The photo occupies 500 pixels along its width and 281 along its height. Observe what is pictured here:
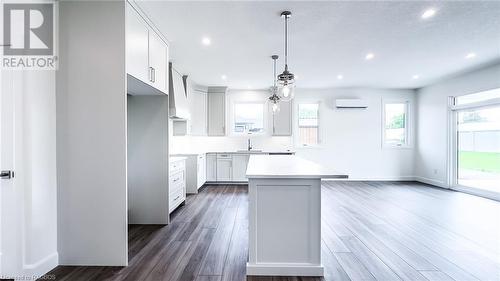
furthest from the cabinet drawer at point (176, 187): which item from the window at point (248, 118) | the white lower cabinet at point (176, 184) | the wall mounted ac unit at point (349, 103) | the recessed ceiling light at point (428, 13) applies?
the wall mounted ac unit at point (349, 103)

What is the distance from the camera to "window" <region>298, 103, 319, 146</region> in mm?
7348

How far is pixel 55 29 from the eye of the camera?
2381 mm

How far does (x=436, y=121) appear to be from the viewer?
6496 millimetres

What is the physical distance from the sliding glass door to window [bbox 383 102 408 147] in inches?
51.8

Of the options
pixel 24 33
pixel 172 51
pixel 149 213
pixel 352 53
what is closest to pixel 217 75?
pixel 172 51

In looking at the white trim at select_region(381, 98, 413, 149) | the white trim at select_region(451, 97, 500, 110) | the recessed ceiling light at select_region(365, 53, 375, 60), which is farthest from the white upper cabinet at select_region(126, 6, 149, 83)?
the white trim at select_region(381, 98, 413, 149)

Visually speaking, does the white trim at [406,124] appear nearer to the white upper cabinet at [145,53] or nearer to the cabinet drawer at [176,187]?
the cabinet drawer at [176,187]

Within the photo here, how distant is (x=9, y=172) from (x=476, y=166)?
8.04 m

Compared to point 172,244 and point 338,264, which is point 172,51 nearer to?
point 172,244

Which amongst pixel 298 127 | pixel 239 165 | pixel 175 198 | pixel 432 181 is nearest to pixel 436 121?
pixel 432 181

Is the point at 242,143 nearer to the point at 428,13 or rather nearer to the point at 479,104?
the point at 428,13
